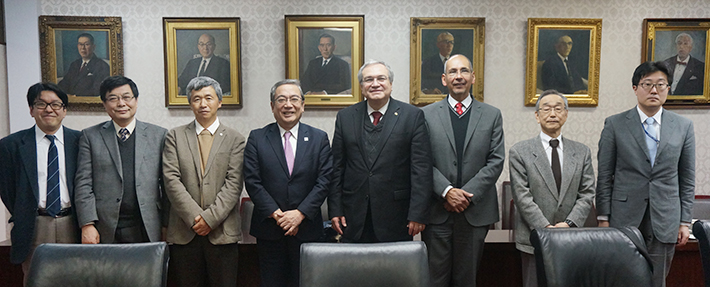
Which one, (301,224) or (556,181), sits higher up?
(556,181)

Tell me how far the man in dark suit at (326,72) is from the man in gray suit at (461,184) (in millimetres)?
1506

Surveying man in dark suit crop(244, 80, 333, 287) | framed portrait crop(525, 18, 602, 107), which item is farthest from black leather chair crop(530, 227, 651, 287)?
framed portrait crop(525, 18, 602, 107)

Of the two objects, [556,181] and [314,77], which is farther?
[314,77]

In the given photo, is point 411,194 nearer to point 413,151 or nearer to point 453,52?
point 413,151

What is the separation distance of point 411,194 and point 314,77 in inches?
73.0

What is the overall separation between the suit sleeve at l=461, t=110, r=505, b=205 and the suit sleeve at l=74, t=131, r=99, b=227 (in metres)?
2.04

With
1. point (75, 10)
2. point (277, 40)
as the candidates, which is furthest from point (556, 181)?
point (75, 10)

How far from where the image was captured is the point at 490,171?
248 cm

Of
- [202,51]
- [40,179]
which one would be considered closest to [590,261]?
[40,179]

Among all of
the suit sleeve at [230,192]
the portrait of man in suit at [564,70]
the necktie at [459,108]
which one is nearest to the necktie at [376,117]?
the necktie at [459,108]

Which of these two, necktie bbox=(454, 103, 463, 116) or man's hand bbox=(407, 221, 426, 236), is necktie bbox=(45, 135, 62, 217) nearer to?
man's hand bbox=(407, 221, 426, 236)

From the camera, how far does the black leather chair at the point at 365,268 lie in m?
1.59

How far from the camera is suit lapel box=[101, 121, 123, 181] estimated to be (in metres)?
2.43

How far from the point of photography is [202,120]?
253 cm
